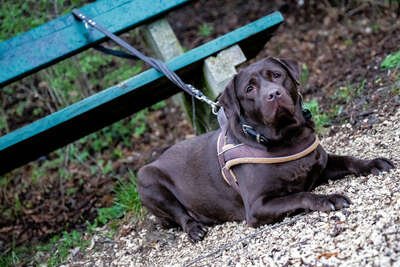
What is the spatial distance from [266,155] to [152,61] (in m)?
1.61

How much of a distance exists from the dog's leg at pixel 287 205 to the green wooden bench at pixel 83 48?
63.9 inches

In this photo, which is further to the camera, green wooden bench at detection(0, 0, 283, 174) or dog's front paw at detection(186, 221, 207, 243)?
green wooden bench at detection(0, 0, 283, 174)

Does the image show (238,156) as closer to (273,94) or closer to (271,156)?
(271,156)

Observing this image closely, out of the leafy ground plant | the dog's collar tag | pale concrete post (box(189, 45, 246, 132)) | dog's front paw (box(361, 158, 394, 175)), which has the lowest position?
the leafy ground plant

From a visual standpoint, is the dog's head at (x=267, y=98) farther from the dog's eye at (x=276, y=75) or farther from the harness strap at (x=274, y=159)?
the harness strap at (x=274, y=159)

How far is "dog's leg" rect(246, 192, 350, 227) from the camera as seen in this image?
3697 millimetres

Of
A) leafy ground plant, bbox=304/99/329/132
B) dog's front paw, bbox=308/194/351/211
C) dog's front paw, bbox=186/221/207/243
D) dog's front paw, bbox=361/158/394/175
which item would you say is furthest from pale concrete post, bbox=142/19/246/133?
dog's front paw, bbox=308/194/351/211

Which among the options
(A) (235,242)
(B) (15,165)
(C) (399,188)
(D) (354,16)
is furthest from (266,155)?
(D) (354,16)

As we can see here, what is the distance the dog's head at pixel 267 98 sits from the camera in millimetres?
3869

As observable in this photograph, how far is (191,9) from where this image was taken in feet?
33.8

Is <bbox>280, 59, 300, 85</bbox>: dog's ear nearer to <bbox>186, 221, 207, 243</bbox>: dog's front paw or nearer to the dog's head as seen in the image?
the dog's head

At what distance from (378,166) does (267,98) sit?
0.83 m

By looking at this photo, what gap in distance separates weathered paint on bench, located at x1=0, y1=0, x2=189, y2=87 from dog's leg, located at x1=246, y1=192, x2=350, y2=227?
227 cm

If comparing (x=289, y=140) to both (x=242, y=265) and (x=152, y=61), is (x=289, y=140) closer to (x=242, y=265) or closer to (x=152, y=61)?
(x=242, y=265)
